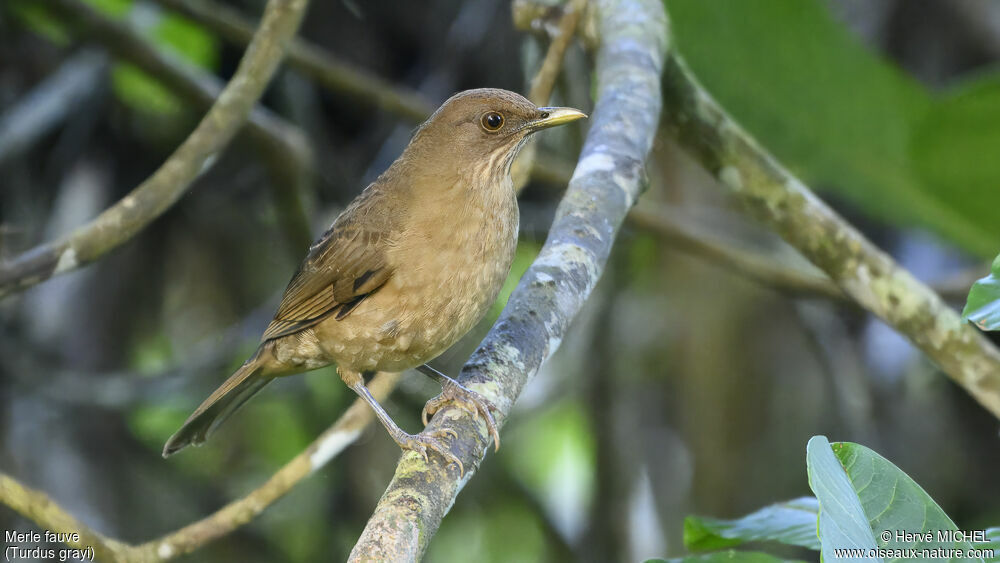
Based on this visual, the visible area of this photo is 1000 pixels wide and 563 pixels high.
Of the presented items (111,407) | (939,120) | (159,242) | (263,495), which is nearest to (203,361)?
(111,407)

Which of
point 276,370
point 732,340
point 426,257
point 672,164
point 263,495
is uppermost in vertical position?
point 672,164

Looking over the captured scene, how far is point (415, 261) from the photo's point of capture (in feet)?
9.82

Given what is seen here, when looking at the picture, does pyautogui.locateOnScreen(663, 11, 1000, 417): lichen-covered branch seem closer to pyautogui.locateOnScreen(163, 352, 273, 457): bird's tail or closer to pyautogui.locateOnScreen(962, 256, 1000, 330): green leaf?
pyautogui.locateOnScreen(962, 256, 1000, 330): green leaf

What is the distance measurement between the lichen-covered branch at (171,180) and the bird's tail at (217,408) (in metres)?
0.60

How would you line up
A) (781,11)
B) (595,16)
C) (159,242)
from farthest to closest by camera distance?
(159,242) → (781,11) → (595,16)

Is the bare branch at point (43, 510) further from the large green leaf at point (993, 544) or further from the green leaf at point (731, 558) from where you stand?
the large green leaf at point (993, 544)

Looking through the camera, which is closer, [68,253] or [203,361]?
[68,253]

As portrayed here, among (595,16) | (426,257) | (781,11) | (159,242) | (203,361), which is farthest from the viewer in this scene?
(159,242)

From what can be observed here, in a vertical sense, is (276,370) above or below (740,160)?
below

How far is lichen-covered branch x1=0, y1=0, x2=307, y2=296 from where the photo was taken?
10.2ft

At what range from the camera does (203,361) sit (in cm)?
539

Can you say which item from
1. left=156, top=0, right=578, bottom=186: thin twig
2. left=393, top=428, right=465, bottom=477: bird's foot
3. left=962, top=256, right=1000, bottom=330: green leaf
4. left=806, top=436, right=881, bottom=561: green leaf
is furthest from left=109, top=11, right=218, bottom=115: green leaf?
left=806, top=436, right=881, bottom=561: green leaf

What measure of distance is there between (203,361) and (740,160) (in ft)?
10.5

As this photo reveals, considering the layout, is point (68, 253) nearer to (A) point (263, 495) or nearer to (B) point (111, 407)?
(A) point (263, 495)
